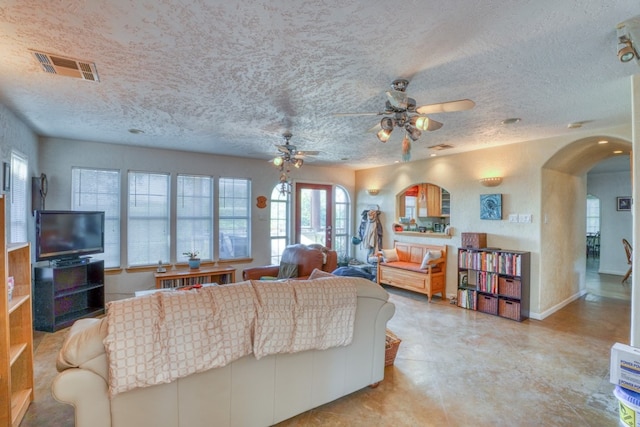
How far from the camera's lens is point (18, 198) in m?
3.51

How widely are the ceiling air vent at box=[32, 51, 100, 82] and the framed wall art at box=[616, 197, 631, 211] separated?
34.0 ft

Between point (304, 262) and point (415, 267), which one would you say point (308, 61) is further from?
point (415, 267)

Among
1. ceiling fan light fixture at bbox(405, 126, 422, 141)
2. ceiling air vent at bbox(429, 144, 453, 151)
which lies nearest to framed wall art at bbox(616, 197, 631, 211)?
ceiling air vent at bbox(429, 144, 453, 151)

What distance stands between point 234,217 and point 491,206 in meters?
4.58

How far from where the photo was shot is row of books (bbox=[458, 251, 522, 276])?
4.27 meters

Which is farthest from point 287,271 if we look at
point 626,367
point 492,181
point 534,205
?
point 534,205

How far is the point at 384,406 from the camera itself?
2318 millimetres

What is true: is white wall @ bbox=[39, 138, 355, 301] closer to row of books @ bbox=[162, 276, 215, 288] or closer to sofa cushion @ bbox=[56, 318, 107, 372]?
row of books @ bbox=[162, 276, 215, 288]

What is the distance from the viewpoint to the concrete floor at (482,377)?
2199 millimetres

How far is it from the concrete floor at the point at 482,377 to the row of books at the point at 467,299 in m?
0.30

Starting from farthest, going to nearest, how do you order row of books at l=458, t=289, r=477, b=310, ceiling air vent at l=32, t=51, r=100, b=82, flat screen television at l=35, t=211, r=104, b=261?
row of books at l=458, t=289, r=477, b=310
flat screen television at l=35, t=211, r=104, b=261
ceiling air vent at l=32, t=51, r=100, b=82

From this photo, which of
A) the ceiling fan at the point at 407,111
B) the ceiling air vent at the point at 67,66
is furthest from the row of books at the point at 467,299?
the ceiling air vent at the point at 67,66

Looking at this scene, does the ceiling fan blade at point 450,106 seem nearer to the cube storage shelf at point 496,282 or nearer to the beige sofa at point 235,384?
the beige sofa at point 235,384

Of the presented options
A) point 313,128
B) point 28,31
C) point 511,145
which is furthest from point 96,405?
point 511,145
